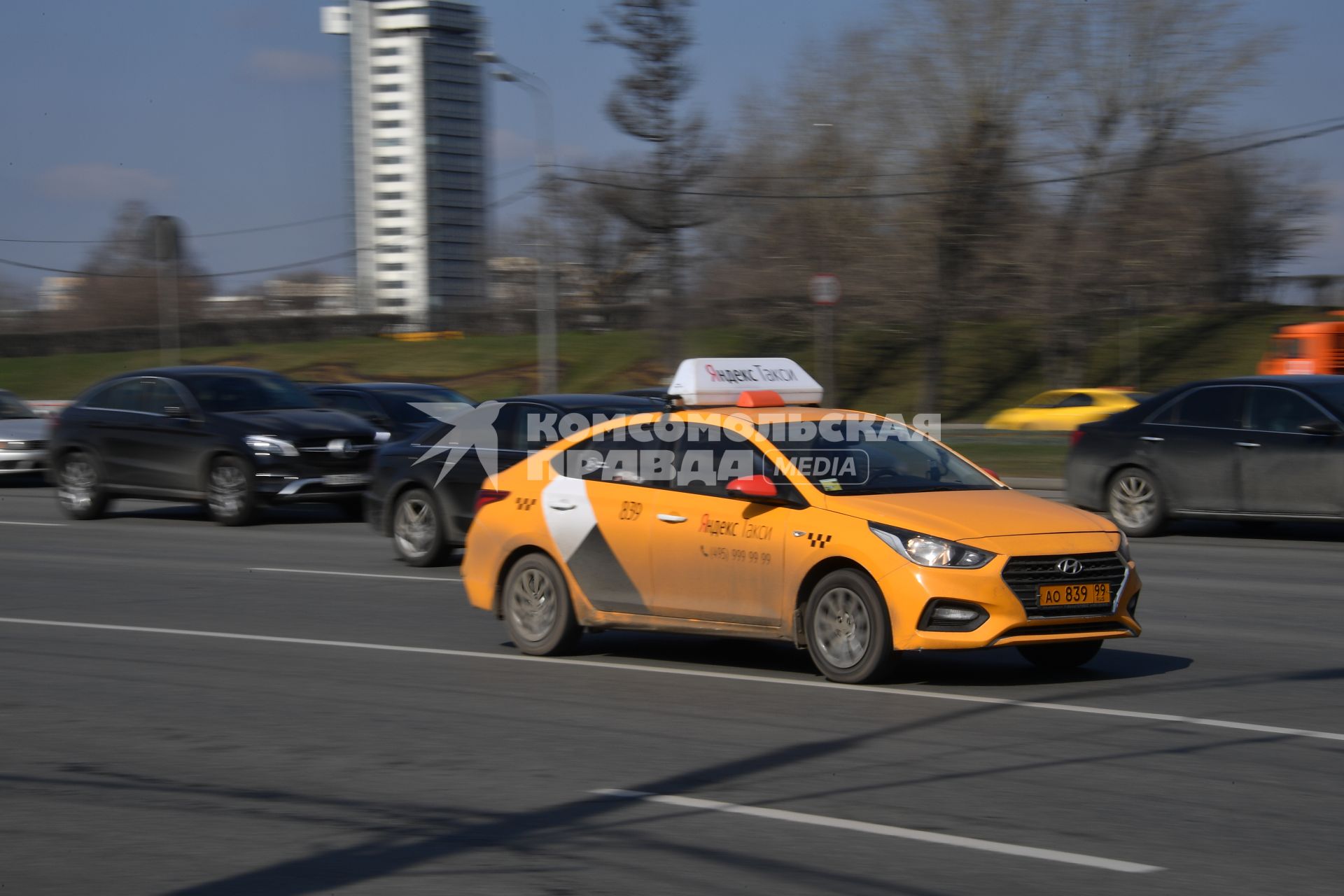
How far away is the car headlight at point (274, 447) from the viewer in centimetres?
1769

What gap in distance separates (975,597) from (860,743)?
46.9 inches

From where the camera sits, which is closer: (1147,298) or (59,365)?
(1147,298)

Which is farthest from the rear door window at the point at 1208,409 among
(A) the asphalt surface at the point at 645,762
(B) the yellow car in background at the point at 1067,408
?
(B) the yellow car in background at the point at 1067,408

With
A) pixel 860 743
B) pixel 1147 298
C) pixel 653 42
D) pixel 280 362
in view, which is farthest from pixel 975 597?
pixel 280 362

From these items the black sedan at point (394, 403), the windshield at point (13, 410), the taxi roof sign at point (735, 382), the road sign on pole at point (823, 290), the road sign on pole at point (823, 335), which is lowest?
the taxi roof sign at point (735, 382)

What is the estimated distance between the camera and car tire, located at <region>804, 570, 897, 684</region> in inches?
304

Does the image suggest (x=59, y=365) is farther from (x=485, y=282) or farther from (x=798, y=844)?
(x=798, y=844)

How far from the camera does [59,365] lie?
6350 centimetres

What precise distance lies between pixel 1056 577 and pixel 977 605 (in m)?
0.48

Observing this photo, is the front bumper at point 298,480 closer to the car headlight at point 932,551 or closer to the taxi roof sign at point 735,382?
the taxi roof sign at point 735,382

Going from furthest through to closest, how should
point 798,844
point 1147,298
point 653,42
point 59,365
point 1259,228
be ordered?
point 59,365, point 1259,228, point 653,42, point 1147,298, point 798,844

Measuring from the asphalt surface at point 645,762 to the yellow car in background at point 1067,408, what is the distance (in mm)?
25643

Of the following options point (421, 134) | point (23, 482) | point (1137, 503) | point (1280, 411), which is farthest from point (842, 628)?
point (421, 134)

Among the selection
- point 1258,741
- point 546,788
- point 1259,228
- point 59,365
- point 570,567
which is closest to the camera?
point 546,788
